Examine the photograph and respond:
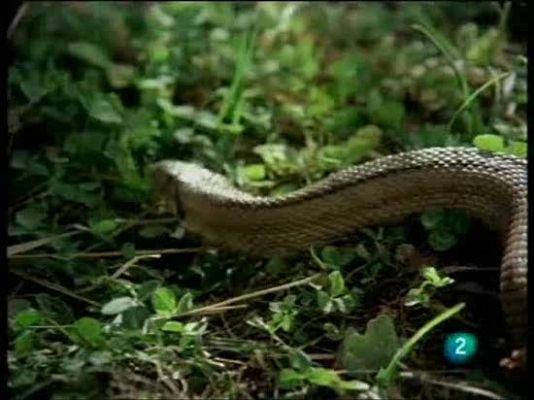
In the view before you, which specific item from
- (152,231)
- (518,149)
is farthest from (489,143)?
(152,231)

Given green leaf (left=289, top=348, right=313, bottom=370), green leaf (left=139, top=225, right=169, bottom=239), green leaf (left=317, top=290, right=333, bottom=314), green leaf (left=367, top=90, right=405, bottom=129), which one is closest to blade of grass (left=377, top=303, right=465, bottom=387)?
green leaf (left=289, top=348, right=313, bottom=370)

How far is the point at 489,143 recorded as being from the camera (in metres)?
3.53

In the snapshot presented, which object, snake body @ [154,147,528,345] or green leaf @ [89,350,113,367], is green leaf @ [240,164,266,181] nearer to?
snake body @ [154,147,528,345]

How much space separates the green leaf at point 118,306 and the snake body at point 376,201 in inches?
24.8

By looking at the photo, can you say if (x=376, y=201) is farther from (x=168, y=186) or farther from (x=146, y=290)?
(x=168, y=186)

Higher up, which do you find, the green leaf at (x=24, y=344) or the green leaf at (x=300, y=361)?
the green leaf at (x=24, y=344)

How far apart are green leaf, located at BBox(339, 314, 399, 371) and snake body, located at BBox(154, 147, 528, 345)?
0.44 m

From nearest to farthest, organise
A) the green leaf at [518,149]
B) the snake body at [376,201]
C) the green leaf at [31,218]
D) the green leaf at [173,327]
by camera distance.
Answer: the green leaf at [173,327]
the snake body at [376,201]
the green leaf at [518,149]
the green leaf at [31,218]

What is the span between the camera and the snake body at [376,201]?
134 inches

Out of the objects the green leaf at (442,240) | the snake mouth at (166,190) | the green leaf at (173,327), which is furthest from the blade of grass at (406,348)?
the snake mouth at (166,190)

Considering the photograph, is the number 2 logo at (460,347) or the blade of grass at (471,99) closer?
the number 2 logo at (460,347)

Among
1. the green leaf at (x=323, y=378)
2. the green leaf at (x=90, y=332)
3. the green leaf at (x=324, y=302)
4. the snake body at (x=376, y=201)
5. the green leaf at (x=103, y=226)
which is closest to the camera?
the green leaf at (x=323, y=378)

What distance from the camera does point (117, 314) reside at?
3236 mm

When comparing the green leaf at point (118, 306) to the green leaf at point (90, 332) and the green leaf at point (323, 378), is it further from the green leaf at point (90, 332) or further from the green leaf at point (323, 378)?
the green leaf at point (323, 378)
